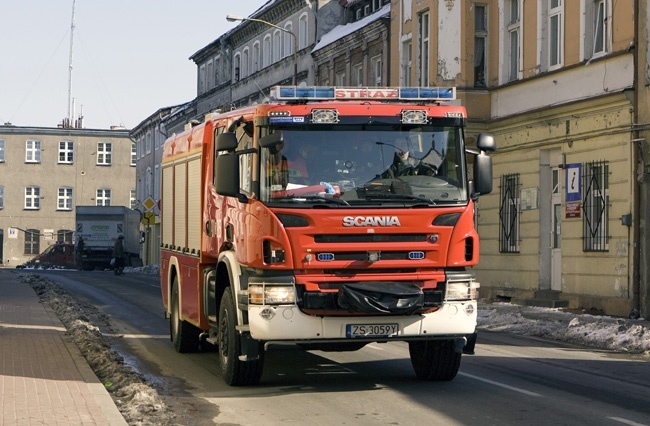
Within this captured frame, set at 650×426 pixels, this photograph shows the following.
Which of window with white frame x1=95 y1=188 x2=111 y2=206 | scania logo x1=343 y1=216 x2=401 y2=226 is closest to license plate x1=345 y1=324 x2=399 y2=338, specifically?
scania logo x1=343 y1=216 x2=401 y2=226

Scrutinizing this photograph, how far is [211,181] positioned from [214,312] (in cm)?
153

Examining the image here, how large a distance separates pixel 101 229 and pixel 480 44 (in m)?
38.6

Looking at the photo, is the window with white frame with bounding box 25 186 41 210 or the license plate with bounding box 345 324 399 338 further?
the window with white frame with bounding box 25 186 41 210

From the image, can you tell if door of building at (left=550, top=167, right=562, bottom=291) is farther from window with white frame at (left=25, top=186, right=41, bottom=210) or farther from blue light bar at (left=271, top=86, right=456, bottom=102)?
window with white frame at (left=25, top=186, right=41, bottom=210)

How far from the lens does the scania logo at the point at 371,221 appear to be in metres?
11.2

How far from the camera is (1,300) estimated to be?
27562 millimetres

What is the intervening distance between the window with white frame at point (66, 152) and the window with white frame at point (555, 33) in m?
72.8

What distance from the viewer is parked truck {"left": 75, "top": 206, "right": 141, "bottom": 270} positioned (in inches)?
2566

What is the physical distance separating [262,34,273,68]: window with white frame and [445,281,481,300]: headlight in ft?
156

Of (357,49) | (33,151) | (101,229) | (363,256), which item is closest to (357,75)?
(357,49)

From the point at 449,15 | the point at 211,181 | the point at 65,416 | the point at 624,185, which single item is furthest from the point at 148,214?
the point at 65,416

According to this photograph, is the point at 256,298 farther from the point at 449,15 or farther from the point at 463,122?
the point at 449,15

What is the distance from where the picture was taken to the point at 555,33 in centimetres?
2784

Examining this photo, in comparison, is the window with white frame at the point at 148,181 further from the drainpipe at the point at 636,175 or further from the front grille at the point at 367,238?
the front grille at the point at 367,238
